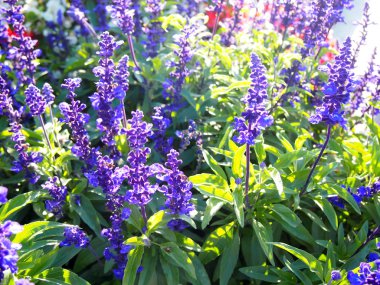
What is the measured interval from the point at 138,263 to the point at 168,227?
1.22 feet

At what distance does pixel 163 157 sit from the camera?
4199 millimetres

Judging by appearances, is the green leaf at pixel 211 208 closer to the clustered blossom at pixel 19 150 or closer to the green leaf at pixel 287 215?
the green leaf at pixel 287 215

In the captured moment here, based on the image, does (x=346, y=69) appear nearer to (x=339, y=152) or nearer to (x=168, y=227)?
(x=339, y=152)

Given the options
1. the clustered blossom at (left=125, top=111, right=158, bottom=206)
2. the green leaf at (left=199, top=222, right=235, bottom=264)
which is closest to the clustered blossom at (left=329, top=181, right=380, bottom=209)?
the green leaf at (left=199, top=222, right=235, bottom=264)

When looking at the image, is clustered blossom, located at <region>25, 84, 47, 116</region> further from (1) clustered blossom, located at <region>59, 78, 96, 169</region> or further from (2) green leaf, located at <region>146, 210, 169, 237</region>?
(2) green leaf, located at <region>146, 210, 169, 237</region>

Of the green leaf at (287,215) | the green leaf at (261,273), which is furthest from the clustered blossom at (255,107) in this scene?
the green leaf at (261,273)

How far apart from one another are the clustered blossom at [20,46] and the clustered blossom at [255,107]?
2.23 meters

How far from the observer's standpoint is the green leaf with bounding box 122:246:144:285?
325 centimetres

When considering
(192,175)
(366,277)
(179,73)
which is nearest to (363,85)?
(179,73)

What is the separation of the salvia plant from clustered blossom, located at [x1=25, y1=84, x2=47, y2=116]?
1cm

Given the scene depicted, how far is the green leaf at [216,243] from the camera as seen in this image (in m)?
3.68

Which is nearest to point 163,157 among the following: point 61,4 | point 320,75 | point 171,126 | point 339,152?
point 171,126

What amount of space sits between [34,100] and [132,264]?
4.51 ft

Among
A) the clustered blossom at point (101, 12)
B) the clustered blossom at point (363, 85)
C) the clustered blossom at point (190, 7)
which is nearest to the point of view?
the clustered blossom at point (363, 85)
